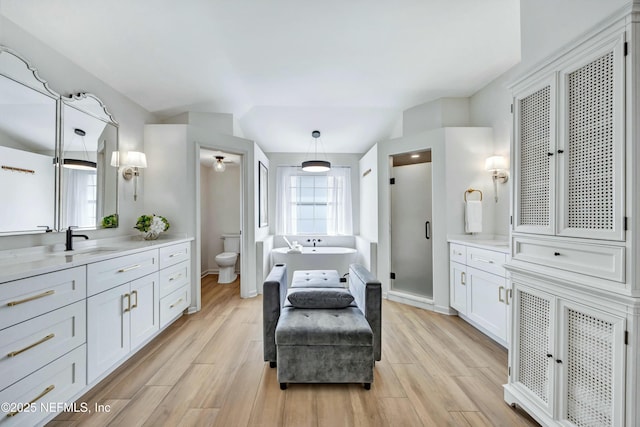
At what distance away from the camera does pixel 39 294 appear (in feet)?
4.72

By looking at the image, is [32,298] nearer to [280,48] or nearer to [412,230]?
[280,48]

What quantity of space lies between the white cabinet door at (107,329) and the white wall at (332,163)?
325 centimetres

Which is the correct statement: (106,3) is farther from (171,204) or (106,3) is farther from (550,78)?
(550,78)

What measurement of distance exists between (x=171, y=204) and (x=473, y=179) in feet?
12.5

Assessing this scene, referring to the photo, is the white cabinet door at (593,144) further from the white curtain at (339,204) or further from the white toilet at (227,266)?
the white toilet at (227,266)

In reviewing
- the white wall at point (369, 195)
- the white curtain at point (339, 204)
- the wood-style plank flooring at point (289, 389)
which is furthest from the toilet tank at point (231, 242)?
the wood-style plank flooring at point (289, 389)

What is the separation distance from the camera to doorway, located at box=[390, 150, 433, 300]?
3.93m

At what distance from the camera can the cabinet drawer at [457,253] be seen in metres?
3.03

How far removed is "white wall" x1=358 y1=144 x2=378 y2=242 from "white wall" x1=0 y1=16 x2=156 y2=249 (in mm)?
3175

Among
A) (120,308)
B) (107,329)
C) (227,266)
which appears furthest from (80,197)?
(227,266)

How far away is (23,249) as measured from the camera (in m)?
1.95

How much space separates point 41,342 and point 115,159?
2.09 meters

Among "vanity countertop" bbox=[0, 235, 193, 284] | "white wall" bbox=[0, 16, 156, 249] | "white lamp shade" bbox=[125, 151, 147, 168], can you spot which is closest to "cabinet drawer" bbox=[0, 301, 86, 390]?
"vanity countertop" bbox=[0, 235, 193, 284]

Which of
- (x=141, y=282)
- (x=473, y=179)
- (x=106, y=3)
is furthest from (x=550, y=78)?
(x=141, y=282)
